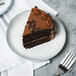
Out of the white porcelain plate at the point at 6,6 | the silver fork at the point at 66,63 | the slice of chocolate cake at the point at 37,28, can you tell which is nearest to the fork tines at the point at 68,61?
the silver fork at the point at 66,63

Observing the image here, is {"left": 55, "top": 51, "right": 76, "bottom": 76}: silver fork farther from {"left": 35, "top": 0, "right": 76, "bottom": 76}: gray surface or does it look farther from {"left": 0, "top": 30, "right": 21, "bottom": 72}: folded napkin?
Result: {"left": 0, "top": 30, "right": 21, "bottom": 72}: folded napkin

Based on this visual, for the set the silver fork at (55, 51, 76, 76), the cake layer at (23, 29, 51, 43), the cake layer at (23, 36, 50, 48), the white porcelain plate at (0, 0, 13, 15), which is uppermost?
the white porcelain plate at (0, 0, 13, 15)

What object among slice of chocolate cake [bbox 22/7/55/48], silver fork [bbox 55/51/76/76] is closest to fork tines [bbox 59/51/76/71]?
silver fork [bbox 55/51/76/76]

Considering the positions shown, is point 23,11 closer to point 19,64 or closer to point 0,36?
point 0,36

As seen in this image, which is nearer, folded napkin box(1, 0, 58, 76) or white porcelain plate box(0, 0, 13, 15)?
folded napkin box(1, 0, 58, 76)

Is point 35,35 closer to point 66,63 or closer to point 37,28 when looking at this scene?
point 37,28

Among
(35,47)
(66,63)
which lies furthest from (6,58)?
(66,63)

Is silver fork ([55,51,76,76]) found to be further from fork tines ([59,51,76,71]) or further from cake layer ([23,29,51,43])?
cake layer ([23,29,51,43])

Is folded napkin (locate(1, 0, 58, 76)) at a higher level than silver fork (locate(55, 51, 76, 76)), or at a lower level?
higher
